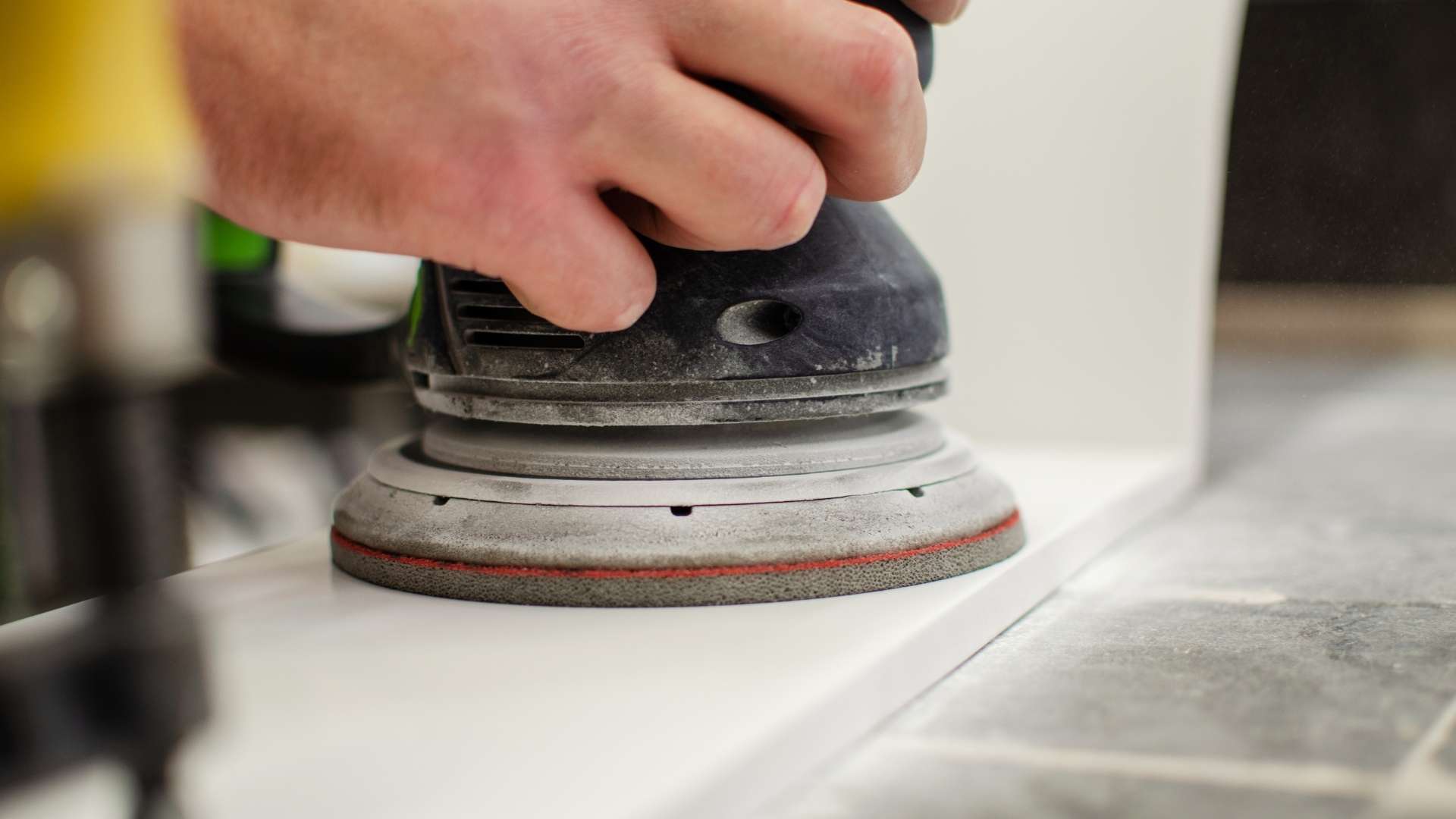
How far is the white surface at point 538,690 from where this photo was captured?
1.51ft

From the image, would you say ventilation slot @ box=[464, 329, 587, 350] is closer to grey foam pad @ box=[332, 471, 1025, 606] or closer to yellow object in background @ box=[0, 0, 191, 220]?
grey foam pad @ box=[332, 471, 1025, 606]

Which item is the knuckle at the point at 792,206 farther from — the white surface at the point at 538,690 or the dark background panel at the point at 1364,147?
the dark background panel at the point at 1364,147

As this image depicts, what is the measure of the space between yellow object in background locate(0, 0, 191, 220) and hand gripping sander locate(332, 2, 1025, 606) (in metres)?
0.26

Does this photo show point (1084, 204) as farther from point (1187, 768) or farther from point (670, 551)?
point (1187, 768)

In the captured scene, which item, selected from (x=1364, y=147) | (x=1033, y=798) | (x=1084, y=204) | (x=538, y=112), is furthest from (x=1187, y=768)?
(x=1364, y=147)

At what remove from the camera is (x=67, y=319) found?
0.45 meters

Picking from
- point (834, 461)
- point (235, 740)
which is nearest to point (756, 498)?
point (834, 461)

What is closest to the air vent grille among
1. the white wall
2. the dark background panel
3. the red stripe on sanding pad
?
the red stripe on sanding pad

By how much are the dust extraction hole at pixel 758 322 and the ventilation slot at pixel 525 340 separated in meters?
0.08

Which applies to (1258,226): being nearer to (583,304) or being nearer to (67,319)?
(583,304)

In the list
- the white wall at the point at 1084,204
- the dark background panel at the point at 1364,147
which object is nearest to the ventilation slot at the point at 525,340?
the white wall at the point at 1084,204

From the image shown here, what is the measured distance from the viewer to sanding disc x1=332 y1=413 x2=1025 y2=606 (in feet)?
2.37

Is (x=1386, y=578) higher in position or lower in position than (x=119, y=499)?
lower

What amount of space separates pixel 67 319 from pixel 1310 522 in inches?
35.6
